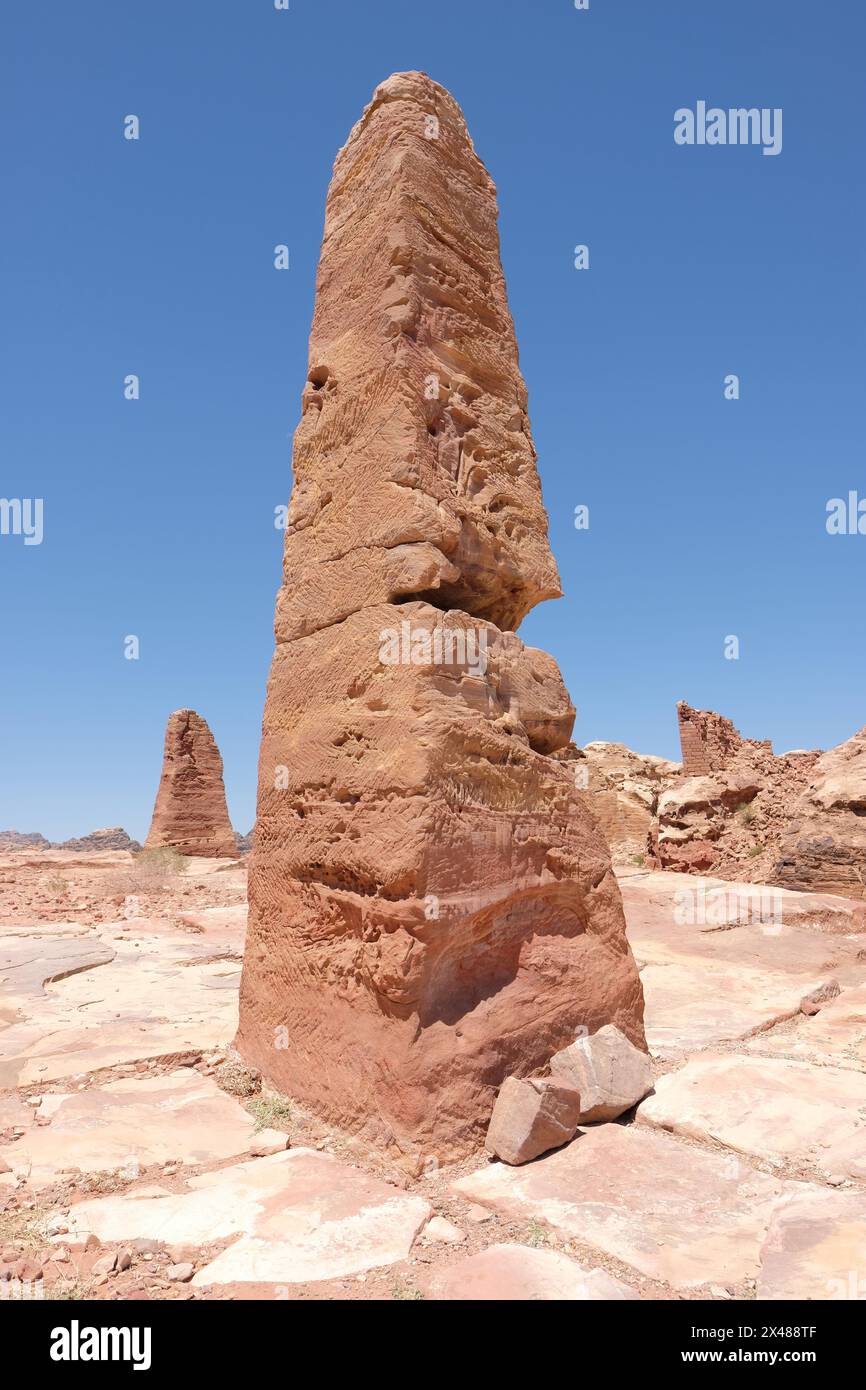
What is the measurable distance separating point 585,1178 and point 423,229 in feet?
11.5

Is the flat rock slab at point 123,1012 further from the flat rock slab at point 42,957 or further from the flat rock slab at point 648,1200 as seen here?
the flat rock slab at point 648,1200

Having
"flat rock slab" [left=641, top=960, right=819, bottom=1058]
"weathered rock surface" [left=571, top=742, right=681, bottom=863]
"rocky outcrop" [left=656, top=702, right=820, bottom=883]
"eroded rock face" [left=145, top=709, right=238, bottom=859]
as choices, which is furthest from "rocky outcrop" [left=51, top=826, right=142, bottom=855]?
"flat rock slab" [left=641, top=960, right=819, bottom=1058]

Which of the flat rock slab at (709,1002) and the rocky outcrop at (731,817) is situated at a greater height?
the rocky outcrop at (731,817)

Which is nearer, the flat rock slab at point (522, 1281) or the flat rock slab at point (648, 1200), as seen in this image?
the flat rock slab at point (522, 1281)

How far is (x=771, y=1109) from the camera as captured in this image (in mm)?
2736

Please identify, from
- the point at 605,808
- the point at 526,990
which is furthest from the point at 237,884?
the point at 526,990

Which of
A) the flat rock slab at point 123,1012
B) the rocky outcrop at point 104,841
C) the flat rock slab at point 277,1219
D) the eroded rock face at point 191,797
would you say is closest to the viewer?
the flat rock slab at point 277,1219

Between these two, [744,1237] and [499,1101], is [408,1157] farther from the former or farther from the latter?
[744,1237]

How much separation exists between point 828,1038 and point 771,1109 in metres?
1.21

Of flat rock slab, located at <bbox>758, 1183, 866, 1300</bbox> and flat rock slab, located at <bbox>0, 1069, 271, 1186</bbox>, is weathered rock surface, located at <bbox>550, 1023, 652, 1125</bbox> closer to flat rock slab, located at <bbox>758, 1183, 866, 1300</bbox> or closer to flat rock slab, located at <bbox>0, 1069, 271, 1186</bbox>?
flat rock slab, located at <bbox>758, 1183, 866, 1300</bbox>

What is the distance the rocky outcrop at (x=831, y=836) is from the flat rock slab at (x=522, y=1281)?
297 inches

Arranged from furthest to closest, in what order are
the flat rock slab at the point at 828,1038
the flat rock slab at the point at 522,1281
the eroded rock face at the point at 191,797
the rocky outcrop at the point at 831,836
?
the eroded rock face at the point at 191,797 < the rocky outcrop at the point at 831,836 < the flat rock slab at the point at 828,1038 < the flat rock slab at the point at 522,1281

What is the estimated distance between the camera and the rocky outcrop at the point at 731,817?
11.4 metres

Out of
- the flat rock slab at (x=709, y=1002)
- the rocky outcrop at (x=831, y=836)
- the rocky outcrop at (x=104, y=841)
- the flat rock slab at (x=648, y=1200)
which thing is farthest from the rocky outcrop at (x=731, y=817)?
the rocky outcrop at (x=104, y=841)
